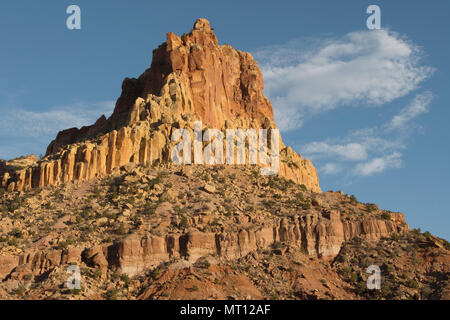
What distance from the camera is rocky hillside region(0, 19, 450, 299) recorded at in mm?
56344

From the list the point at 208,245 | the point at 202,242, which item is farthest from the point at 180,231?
the point at 208,245

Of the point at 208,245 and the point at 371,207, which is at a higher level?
the point at 371,207

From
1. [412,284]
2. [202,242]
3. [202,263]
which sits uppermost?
[202,242]

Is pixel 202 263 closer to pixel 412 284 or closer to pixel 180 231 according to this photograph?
pixel 180 231

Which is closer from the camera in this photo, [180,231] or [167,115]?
[180,231]

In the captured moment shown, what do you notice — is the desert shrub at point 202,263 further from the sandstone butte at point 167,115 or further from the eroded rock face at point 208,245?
the sandstone butte at point 167,115

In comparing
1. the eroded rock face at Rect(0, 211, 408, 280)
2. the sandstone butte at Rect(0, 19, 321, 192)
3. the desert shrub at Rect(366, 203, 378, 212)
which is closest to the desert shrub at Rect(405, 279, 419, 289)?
the eroded rock face at Rect(0, 211, 408, 280)

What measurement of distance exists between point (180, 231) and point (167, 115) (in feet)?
79.0

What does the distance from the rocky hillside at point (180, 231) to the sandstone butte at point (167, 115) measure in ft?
0.86

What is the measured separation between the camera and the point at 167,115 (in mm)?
81312

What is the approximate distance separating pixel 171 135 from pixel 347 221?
24459mm

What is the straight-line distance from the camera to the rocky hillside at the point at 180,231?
5634 cm

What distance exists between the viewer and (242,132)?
3477 inches

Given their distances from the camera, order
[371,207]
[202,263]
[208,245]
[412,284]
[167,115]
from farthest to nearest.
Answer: [167,115]
[371,207]
[208,245]
[412,284]
[202,263]
